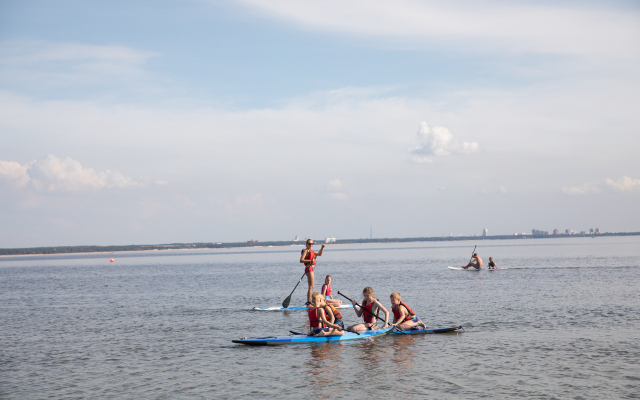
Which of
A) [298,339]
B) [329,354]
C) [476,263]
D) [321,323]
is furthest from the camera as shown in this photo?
[476,263]

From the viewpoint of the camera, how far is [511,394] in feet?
34.9

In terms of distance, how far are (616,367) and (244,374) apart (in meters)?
8.43

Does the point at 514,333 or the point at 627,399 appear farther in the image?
the point at 514,333

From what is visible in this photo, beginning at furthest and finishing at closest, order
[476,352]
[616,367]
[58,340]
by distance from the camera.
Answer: [58,340] → [476,352] → [616,367]

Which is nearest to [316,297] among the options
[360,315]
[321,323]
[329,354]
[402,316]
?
[321,323]

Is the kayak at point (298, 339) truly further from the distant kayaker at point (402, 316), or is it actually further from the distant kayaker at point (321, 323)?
the distant kayaker at point (402, 316)

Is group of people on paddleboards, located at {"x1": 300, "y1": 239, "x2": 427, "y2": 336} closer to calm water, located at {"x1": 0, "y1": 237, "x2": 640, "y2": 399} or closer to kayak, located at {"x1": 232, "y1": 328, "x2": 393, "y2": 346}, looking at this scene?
kayak, located at {"x1": 232, "y1": 328, "x2": 393, "y2": 346}

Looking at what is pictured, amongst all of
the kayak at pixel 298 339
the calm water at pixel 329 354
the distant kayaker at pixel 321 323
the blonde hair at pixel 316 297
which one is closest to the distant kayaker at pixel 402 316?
the calm water at pixel 329 354

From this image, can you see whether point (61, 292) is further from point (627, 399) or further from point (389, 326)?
point (627, 399)

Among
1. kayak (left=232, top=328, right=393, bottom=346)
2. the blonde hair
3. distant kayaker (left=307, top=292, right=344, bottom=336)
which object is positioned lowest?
kayak (left=232, top=328, right=393, bottom=346)

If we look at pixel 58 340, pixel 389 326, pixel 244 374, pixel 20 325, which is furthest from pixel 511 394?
pixel 20 325

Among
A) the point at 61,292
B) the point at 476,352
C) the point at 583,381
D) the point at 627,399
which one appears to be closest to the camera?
the point at 627,399

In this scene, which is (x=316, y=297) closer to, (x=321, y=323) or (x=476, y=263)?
(x=321, y=323)

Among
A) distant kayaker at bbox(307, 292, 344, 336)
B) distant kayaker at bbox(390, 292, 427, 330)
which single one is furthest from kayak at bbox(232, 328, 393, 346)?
distant kayaker at bbox(390, 292, 427, 330)
